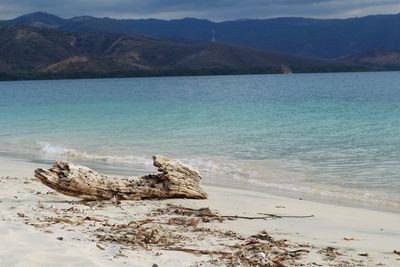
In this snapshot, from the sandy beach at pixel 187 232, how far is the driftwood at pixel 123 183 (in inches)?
9.3

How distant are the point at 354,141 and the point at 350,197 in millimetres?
11922

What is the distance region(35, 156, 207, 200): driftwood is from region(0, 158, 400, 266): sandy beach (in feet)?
0.77

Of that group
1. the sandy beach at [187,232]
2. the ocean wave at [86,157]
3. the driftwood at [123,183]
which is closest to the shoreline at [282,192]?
the sandy beach at [187,232]

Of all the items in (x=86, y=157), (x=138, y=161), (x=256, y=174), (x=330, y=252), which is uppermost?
(x=330, y=252)

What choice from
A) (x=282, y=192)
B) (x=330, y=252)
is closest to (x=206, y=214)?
(x=330, y=252)

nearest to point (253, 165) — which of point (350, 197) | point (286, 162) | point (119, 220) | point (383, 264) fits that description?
point (286, 162)

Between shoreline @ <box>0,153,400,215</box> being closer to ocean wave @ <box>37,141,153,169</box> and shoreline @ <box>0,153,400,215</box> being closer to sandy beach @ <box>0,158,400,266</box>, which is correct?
sandy beach @ <box>0,158,400,266</box>

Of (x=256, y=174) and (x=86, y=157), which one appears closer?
(x=256, y=174)

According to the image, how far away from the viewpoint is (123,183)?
11188mm

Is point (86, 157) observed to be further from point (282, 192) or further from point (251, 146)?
point (282, 192)

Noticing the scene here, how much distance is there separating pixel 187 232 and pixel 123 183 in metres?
3.14

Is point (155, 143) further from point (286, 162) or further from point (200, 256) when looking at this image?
point (200, 256)

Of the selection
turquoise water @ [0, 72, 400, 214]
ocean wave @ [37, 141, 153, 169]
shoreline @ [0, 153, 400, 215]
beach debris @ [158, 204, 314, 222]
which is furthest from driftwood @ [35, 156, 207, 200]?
ocean wave @ [37, 141, 153, 169]

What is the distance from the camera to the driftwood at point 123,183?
422 inches
